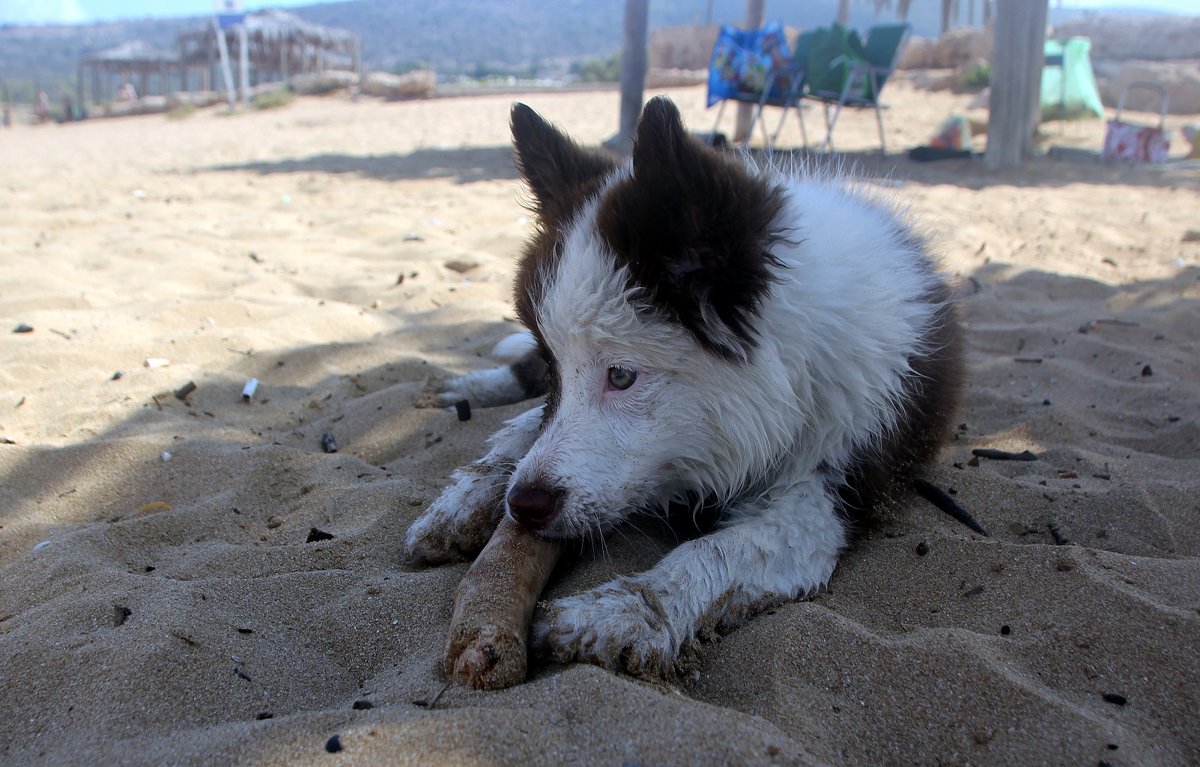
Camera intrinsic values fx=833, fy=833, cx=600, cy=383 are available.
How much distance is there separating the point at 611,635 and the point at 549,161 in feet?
5.73

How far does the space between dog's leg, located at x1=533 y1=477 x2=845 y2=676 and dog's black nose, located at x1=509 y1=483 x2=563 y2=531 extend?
25 cm

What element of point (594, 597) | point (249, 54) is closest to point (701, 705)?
point (594, 597)

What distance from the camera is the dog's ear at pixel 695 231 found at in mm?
2279

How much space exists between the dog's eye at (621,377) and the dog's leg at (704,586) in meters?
0.54

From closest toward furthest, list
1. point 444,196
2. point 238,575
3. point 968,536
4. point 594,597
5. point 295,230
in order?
point 594,597
point 238,575
point 968,536
point 295,230
point 444,196

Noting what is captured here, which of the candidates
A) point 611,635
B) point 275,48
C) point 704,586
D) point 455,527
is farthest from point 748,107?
point 275,48

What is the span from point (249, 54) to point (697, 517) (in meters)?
41.6

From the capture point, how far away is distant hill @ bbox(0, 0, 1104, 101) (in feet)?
244

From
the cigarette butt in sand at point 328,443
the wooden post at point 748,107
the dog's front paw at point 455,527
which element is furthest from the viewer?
the wooden post at point 748,107

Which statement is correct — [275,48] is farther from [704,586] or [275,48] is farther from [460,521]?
[704,586]

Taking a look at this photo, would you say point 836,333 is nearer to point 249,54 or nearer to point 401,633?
point 401,633

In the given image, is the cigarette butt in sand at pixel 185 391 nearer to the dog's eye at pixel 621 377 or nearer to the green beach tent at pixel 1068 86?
the dog's eye at pixel 621 377

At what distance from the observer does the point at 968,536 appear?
9.25 ft

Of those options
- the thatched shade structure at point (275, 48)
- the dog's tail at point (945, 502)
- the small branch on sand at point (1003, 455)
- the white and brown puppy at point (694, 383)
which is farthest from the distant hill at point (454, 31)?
the dog's tail at point (945, 502)
